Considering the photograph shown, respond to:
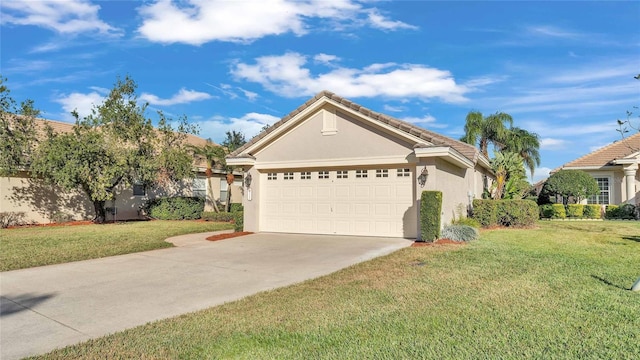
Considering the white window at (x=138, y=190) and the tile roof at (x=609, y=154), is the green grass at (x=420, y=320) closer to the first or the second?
the white window at (x=138, y=190)

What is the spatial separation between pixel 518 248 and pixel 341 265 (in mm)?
5110

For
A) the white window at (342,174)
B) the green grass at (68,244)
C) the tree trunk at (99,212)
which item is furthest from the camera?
the tree trunk at (99,212)

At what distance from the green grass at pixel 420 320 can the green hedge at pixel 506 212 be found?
8292 mm

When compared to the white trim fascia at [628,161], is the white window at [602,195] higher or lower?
lower

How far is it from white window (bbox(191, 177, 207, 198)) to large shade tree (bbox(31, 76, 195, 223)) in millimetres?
3046

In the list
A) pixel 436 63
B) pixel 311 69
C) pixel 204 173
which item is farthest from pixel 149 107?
pixel 436 63

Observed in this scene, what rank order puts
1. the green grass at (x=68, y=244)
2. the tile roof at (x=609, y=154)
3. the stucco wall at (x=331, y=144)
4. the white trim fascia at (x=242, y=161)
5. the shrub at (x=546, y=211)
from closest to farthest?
the green grass at (x=68, y=244) < the stucco wall at (x=331, y=144) < the white trim fascia at (x=242, y=161) < the shrub at (x=546, y=211) < the tile roof at (x=609, y=154)

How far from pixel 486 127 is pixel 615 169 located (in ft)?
30.0

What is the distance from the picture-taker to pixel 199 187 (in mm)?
26750

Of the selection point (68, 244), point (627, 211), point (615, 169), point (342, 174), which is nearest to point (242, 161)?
point (342, 174)

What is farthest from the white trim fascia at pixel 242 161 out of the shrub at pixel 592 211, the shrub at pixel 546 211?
the shrub at pixel 592 211

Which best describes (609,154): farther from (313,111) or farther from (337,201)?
(313,111)

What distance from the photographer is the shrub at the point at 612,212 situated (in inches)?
877

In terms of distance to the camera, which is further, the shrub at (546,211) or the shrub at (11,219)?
the shrub at (546,211)
